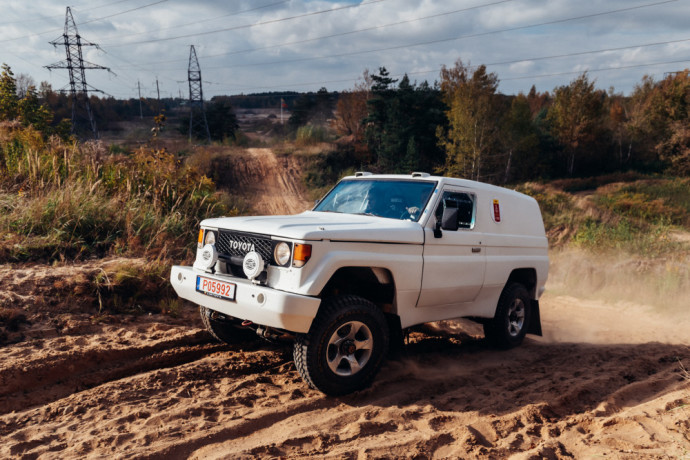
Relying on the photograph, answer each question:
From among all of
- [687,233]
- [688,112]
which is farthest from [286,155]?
[688,112]

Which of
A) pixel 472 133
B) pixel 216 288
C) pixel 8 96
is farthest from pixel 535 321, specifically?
pixel 472 133

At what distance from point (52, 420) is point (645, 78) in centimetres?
6928

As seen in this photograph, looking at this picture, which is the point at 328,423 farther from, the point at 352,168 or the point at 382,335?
the point at 352,168

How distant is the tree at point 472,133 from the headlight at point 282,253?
3314 centimetres

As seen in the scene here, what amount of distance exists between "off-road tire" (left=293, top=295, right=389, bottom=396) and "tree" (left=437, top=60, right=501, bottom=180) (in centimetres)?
3275

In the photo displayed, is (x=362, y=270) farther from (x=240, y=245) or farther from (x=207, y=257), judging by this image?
(x=207, y=257)

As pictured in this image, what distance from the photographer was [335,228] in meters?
4.24

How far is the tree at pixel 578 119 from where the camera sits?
4453 centimetres

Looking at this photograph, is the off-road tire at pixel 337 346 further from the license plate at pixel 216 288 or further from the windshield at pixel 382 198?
the windshield at pixel 382 198

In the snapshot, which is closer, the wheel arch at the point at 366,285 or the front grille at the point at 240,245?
the front grille at the point at 240,245

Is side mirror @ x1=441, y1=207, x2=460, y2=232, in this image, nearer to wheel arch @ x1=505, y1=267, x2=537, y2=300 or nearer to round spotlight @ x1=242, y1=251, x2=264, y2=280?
round spotlight @ x1=242, y1=251, x2=264, y2=280

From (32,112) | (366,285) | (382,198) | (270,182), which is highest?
(32,112)

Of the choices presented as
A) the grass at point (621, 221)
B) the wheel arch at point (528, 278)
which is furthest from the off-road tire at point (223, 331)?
the grass at point (621, 221)

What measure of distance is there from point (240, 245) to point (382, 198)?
169 centimetres
